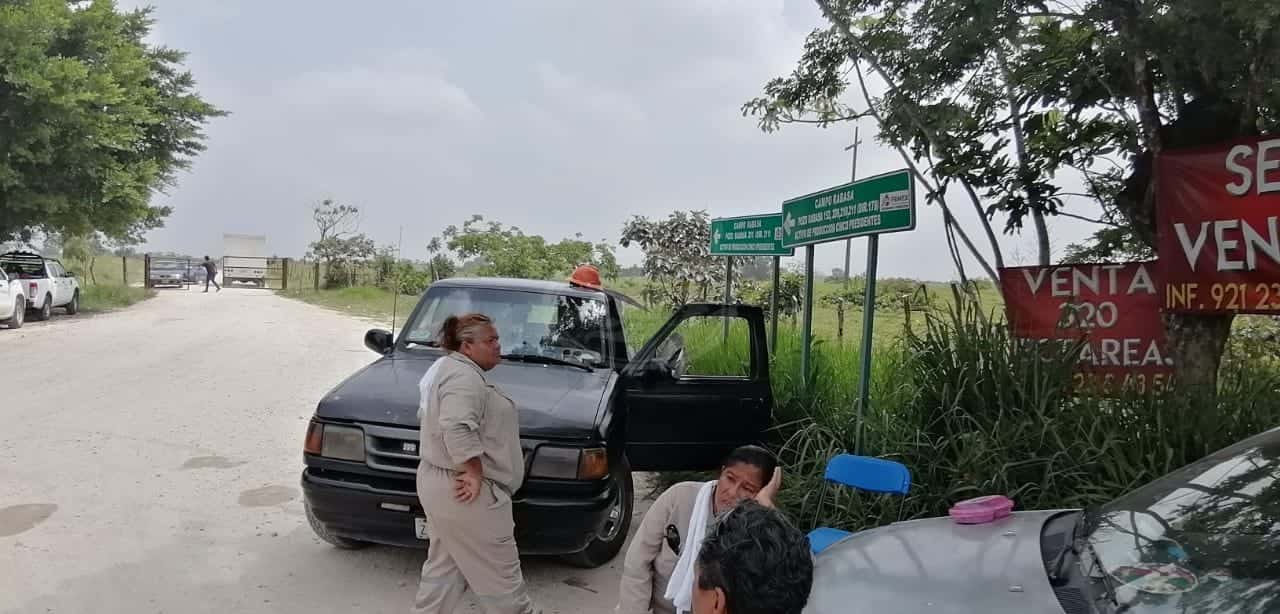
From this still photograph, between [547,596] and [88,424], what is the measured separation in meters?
5.90

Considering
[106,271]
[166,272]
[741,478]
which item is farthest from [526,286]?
[106,271]

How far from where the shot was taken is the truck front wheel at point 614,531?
4711 millimetres

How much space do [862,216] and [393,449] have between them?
9.47 feet

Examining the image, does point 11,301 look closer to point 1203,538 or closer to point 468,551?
point 468,551

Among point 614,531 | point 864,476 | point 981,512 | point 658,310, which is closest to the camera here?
point 981,512

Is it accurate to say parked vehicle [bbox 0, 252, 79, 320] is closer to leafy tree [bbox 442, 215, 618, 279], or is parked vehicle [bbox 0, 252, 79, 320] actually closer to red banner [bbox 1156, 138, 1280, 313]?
leafy tree [bbox 442, 215, 618, 279]

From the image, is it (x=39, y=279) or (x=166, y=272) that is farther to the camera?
(x=166, y=272)

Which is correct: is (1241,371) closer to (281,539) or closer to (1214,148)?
(1214,148)

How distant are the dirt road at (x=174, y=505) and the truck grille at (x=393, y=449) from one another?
0.69 metres

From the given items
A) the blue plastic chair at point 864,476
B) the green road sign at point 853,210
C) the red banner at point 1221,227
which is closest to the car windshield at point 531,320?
the green road sign at point 853,210

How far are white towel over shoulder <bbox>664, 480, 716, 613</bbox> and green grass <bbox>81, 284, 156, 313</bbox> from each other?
24.8 metres

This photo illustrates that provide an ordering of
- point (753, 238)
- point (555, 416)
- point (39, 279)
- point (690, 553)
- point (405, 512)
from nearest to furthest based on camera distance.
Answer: point (690, 553), point (405, 512), point (555, 416), point (753, 238), point (39, 279)

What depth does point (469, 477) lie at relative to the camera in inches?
138

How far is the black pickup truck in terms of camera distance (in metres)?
4.24
